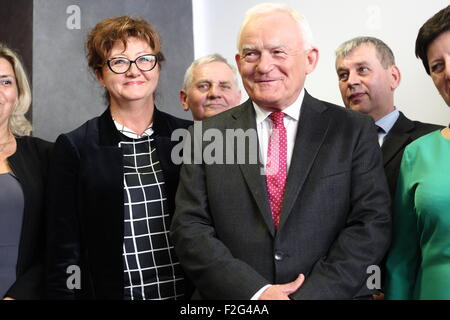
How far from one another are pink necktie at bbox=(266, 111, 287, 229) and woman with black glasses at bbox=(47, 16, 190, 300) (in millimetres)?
415

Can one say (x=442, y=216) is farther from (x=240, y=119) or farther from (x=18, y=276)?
(x=18, y=276)

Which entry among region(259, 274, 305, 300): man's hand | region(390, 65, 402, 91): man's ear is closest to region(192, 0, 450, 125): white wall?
region(390, 65, 402, 91): man's ear

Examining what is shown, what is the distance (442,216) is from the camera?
1.80 metres

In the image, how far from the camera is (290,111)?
1897 mm

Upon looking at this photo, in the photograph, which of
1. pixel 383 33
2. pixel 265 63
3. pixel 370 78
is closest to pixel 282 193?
pixel 265 63

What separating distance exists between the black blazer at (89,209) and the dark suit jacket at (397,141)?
780 mm

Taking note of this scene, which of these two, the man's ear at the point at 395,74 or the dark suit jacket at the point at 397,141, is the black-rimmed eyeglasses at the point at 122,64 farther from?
the man's ear at the point at 395,74

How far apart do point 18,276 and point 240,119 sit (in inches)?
39.0

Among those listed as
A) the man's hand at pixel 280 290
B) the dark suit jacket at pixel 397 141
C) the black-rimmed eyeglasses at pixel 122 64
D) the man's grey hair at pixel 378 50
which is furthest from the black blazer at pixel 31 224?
the man's grey hair at pixel 378 50

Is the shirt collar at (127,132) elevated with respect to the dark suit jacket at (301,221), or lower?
elevated

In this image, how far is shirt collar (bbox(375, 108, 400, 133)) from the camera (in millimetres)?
2499

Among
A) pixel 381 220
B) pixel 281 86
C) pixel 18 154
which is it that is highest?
pixel 281 86

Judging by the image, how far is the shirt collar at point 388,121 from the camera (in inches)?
98.4
